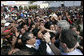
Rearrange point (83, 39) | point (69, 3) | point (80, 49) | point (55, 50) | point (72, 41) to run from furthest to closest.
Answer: point (69, 3)
point (83, 39)
point (80, 49)
point (55, 50)
point (72, 41)

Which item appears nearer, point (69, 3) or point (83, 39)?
point (83, 39)

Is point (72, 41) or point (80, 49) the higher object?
A: point (72, 41)

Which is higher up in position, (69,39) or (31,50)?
(69,39)

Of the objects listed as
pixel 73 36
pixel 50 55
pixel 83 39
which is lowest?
pixel 50 55

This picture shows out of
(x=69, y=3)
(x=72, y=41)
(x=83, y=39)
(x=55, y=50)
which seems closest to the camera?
(x=72, y=41)

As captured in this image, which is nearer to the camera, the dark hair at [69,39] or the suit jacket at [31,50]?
the dark hair at [69,39]

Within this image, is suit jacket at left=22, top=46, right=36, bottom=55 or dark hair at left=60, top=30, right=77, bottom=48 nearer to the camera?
dark hair at left=60, top=30, right=77, bottom=48

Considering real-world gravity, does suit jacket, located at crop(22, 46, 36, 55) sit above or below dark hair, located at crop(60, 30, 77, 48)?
below

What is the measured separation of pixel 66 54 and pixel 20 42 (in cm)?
133

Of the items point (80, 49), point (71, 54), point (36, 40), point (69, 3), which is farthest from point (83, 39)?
point (69, 3)

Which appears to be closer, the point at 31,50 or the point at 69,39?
the point at 69,39

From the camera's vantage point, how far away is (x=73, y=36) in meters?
2.73

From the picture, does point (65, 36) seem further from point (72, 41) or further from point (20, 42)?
point (20, 42)

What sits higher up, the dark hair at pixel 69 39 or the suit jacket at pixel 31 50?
the dark hair at pixel 69 39
